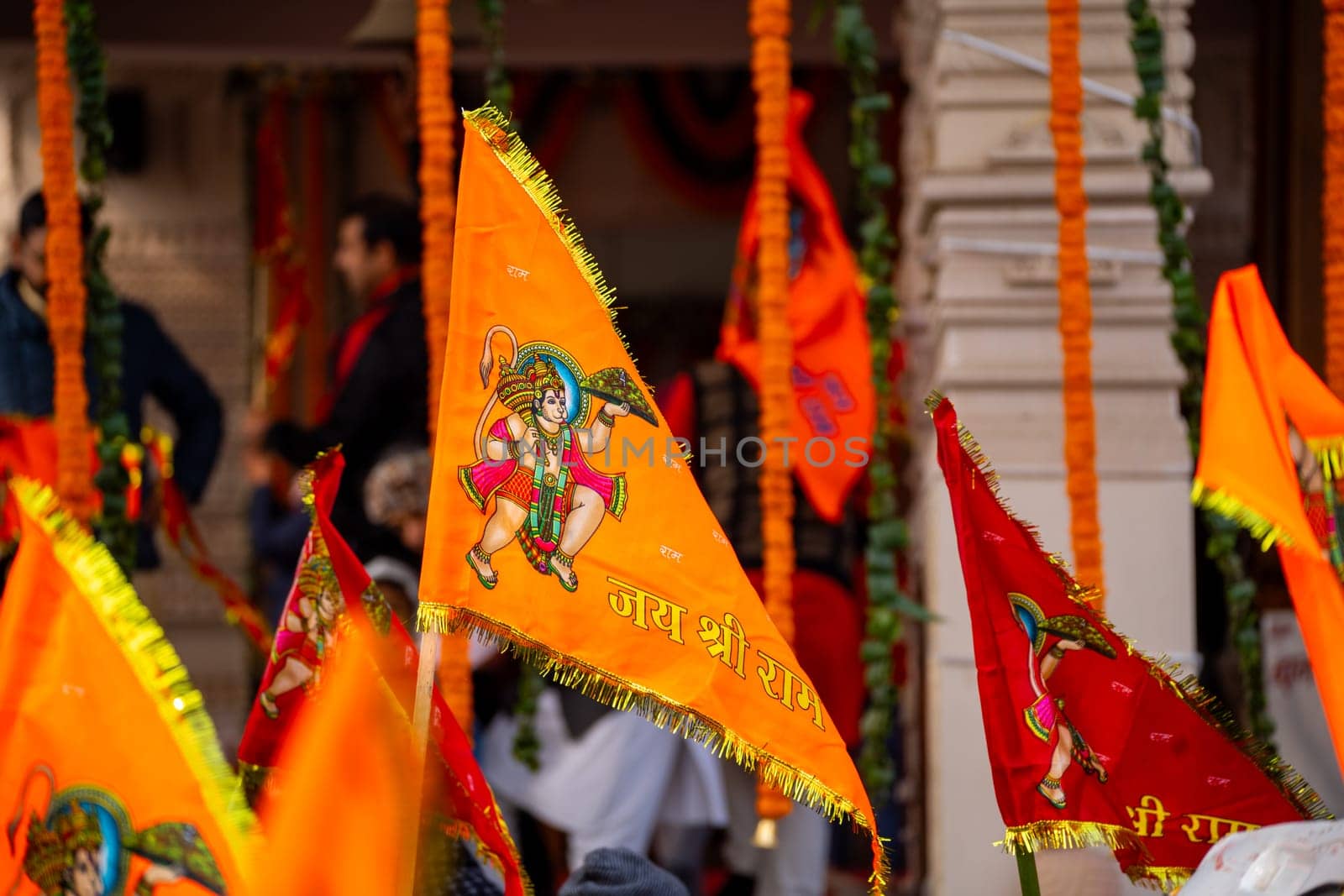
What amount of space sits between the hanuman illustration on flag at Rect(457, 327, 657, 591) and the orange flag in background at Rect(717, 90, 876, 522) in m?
1.65

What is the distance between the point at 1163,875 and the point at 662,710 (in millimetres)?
987

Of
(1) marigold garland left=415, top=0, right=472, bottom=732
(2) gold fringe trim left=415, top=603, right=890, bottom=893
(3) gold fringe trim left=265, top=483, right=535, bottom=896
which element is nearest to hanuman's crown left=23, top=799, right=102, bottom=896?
(3) gold fringe trim left=265, top=483, right=535, bottom=896

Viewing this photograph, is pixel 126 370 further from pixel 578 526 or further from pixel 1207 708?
pixel 1207 708

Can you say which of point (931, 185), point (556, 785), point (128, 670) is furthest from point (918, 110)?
point (128, 670)

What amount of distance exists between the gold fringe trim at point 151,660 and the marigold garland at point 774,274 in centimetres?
182

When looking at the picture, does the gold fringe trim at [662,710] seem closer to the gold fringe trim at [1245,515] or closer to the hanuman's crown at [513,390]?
the hanuman's crown at [513,390]

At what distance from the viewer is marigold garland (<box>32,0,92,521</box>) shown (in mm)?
4402

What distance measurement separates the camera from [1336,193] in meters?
4.29

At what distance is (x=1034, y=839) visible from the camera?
3.06m

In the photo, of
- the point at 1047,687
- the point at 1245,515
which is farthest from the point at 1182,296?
the point at 1047,687

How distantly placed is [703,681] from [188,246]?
5.43 m

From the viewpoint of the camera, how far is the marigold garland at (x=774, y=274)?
14.2ft

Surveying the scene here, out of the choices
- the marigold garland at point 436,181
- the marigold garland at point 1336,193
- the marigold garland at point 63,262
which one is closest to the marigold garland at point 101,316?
the marigold garland at point 63,262

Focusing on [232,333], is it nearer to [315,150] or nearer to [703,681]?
[315,150]
